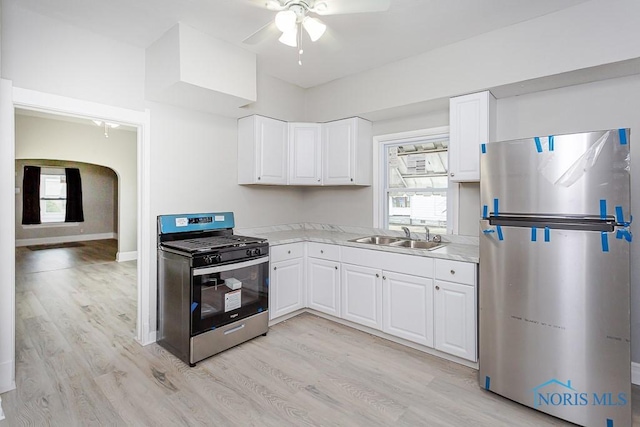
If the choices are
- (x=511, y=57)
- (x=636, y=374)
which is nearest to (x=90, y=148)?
(x=511, y=57)

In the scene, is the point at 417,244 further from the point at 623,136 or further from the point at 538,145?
the point at 623,136

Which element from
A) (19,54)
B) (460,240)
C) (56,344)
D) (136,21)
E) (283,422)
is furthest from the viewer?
(460,240)

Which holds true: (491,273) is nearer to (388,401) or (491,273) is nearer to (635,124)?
(388,401)

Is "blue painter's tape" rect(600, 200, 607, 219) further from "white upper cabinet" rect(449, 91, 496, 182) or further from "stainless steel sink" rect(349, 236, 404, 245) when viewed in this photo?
"stainless steel sink" rect(349, 236, 404, 245)

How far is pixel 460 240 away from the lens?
3.09m

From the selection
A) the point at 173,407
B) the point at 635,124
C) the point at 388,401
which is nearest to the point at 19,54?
the point at 173,407

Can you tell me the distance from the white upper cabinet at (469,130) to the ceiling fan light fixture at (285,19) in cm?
158

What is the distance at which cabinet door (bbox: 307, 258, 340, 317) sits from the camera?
10.8ft

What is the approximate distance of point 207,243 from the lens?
2.82 meters

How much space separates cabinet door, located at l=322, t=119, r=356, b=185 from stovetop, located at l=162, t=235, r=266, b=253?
118 centimetres

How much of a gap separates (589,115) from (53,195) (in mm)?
10867

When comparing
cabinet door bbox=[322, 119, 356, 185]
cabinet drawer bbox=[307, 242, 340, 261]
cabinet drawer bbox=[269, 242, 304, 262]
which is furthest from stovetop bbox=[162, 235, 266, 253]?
cabinet door bbox=[322, 119, 356, 185]

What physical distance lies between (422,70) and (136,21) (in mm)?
2398

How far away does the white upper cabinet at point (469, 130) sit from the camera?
8.70 ft
